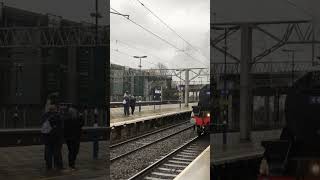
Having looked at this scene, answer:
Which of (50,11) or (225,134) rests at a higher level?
(50,11)

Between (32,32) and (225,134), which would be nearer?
(225,134)

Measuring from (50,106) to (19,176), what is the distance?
1.72ft

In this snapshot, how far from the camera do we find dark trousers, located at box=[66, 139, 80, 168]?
326cm

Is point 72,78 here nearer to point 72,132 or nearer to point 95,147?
point 72,132

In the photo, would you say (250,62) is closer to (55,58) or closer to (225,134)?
(225,134)

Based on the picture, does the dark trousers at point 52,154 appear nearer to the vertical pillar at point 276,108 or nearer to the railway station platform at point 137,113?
the vertical pillar at point 276,108

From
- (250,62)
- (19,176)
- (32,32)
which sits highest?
(32,32)

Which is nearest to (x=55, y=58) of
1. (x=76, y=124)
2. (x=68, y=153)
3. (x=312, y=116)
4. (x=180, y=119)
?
(x=76, y=124)

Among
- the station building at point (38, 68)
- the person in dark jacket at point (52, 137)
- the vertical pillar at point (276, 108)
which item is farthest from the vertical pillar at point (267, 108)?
the person in dark jacket at point (52, 137)

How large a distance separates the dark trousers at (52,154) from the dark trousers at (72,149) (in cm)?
7

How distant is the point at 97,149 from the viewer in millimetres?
3271

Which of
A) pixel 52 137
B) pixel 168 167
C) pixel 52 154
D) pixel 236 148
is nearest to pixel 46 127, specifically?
pixel 52 137

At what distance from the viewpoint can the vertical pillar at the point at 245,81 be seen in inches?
106

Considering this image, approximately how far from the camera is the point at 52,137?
3254 mm
